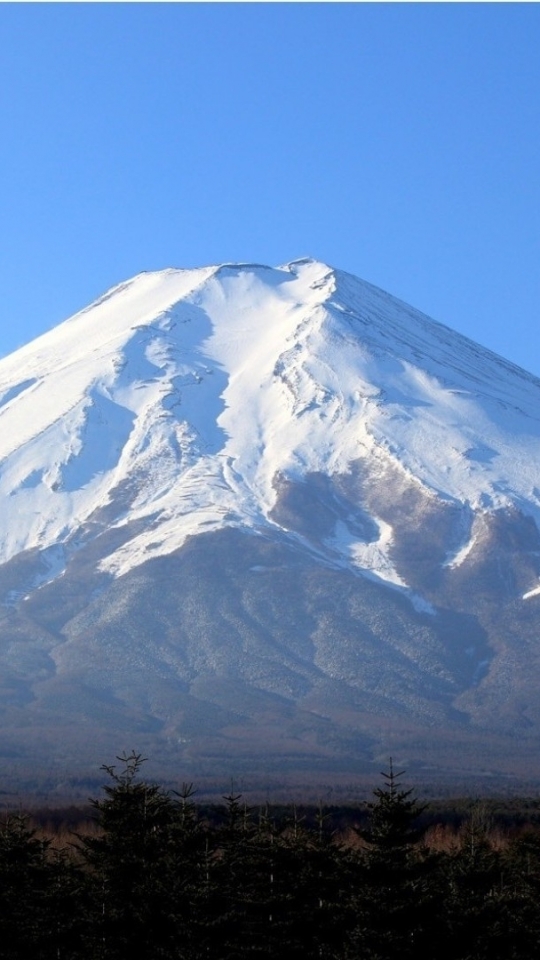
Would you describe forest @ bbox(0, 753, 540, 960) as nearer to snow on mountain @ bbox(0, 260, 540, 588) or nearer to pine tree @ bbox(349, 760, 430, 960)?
pine tree @ bbox(349, 760, 430, 960)

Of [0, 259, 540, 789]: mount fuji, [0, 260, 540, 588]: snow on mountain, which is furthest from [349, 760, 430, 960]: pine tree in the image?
[0, 260, 540, 588]: snow on mountain

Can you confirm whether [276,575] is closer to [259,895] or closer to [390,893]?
[259,895]

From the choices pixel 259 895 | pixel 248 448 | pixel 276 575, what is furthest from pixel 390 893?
pixel 248 448

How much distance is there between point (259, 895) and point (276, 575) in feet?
389

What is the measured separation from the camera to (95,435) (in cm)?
18812

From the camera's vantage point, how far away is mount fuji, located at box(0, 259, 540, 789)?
126812 millimetres

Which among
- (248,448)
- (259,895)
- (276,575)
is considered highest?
(248,448)

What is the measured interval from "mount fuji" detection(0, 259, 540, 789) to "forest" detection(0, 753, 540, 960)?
70876 mm

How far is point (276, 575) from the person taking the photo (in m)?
152

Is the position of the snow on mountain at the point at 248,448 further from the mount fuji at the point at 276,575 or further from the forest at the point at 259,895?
the forest at the point at 259,895

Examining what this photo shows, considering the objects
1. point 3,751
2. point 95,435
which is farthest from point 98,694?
point 95,435

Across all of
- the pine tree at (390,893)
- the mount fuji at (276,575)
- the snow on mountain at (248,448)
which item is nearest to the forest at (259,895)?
the pine tree at (390,893)

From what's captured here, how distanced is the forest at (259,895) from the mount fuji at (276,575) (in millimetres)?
70876

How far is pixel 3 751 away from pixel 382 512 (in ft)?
211
